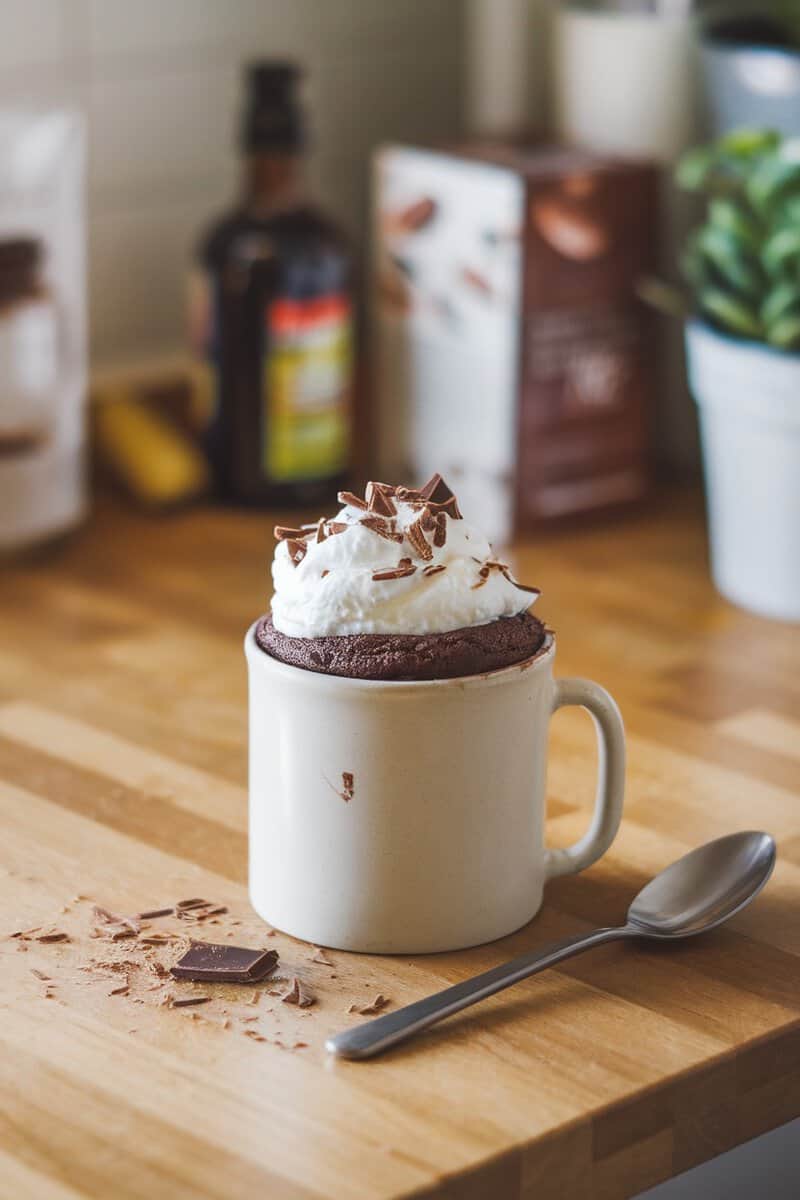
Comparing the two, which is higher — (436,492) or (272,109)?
(272,109)

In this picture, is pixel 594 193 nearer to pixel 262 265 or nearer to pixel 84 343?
pixel 262 265

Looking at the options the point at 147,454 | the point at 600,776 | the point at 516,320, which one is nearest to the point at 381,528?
the point at 600,776

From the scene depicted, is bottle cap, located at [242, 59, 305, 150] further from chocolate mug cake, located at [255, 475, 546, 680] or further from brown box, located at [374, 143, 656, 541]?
chocolate mug cake, located at [255, 475, 546, 680]

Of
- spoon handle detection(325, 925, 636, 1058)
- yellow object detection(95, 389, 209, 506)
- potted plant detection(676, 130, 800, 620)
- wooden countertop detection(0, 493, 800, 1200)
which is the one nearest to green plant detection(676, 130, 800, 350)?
potted plant detection(676, 130, 800, 620)

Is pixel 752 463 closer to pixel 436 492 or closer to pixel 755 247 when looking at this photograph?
pixel 755 247

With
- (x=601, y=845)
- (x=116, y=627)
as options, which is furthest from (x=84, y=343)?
(x=601, y=845)

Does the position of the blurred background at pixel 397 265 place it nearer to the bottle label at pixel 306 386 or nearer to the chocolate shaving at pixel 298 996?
the bottle label at pixel 306 386

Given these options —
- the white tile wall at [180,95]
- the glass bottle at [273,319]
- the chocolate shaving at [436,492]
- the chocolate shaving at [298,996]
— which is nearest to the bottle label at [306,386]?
the glass bottle at [273,319]
